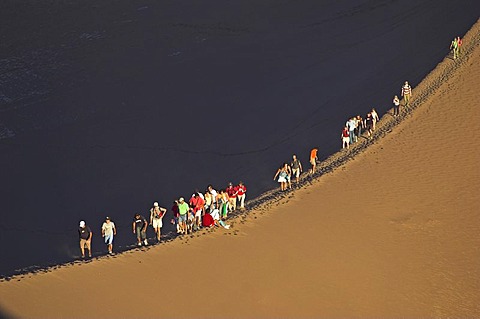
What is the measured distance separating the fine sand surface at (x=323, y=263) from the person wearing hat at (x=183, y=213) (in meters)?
0.53

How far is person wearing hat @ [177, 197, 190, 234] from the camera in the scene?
21.6m

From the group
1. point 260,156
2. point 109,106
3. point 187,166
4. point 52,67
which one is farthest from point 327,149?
point 52,67

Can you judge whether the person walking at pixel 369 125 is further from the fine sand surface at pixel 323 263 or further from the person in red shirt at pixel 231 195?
the person in red shirt at pixel 231 195

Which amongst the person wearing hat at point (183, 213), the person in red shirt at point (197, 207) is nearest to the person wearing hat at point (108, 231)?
the person wearing hat at point (183, 213)

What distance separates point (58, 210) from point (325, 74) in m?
12.9

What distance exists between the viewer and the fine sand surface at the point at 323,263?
62.5ft

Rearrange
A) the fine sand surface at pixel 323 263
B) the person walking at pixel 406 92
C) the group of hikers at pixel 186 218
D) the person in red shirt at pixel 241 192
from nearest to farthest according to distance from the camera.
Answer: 1. the fine sand surface at pixel 323 263
2. the group of hikers at pixel 186 218
3. the person in red shirt at pixel 241 192
4. the person walking at pixel 406 92

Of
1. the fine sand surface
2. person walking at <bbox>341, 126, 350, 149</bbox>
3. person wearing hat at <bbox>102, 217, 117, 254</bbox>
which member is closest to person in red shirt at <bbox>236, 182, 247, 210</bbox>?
the fine sand surface

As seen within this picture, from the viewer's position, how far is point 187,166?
29.1m

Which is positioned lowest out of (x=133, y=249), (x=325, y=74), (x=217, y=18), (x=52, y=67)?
(x=133, y=249)

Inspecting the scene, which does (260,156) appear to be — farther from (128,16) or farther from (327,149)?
(128,16)

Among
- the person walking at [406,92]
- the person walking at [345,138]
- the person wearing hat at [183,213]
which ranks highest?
the person walking at [406,92]

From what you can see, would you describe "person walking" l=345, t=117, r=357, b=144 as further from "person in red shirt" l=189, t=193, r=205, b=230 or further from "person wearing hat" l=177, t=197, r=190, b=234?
"person wearing hat" l=177, t=197, r=190, b=234

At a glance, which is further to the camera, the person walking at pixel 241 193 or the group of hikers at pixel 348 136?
the group of hikers at pixel 348 136
